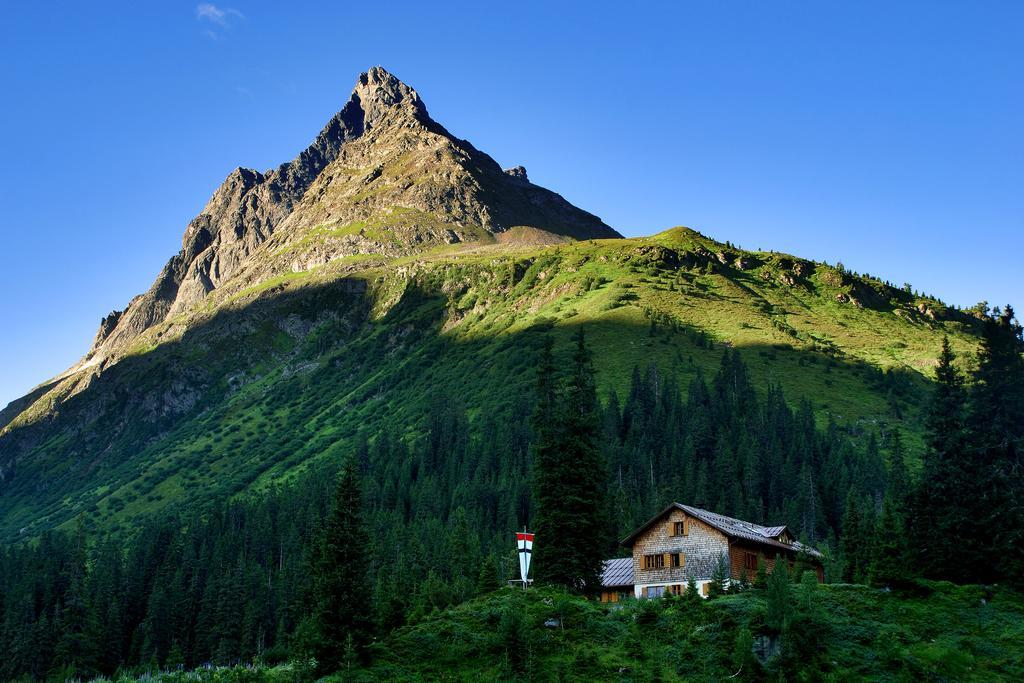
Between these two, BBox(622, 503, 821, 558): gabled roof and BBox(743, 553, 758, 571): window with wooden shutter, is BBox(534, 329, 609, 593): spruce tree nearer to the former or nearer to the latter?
BBox(622, 503, 821, 558): gabled roof

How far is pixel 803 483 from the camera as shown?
5600 inches

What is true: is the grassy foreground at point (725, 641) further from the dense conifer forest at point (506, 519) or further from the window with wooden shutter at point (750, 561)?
the window with wooden shutter at point (750, 561)

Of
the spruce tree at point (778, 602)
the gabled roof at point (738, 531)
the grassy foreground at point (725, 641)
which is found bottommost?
the grassy foreground at point (725, 641)

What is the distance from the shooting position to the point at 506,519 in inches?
5945

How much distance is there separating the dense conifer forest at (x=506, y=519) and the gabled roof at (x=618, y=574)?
5.22 meters

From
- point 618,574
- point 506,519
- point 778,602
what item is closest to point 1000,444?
Result: point 778,602

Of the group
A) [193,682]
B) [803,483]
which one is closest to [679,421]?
[803,483]

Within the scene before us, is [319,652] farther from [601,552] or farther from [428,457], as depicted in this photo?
[428,457]

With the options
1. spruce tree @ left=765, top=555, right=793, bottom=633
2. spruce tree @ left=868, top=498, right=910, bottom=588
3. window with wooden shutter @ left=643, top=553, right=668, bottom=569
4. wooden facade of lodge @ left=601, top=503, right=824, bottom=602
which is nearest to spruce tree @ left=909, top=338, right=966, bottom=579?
spruce tree @ left=868, top=498, right=910, bottom=588

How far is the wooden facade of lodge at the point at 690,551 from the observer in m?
70.8

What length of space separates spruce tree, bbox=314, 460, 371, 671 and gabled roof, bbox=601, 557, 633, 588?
28.2 m

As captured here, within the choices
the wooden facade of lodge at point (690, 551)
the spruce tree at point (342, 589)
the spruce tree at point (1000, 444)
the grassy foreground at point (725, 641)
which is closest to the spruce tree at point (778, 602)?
the grassy foreground at point (725, 641)

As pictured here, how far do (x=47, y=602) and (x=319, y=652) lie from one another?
12363 centimetres

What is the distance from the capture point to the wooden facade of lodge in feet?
232
